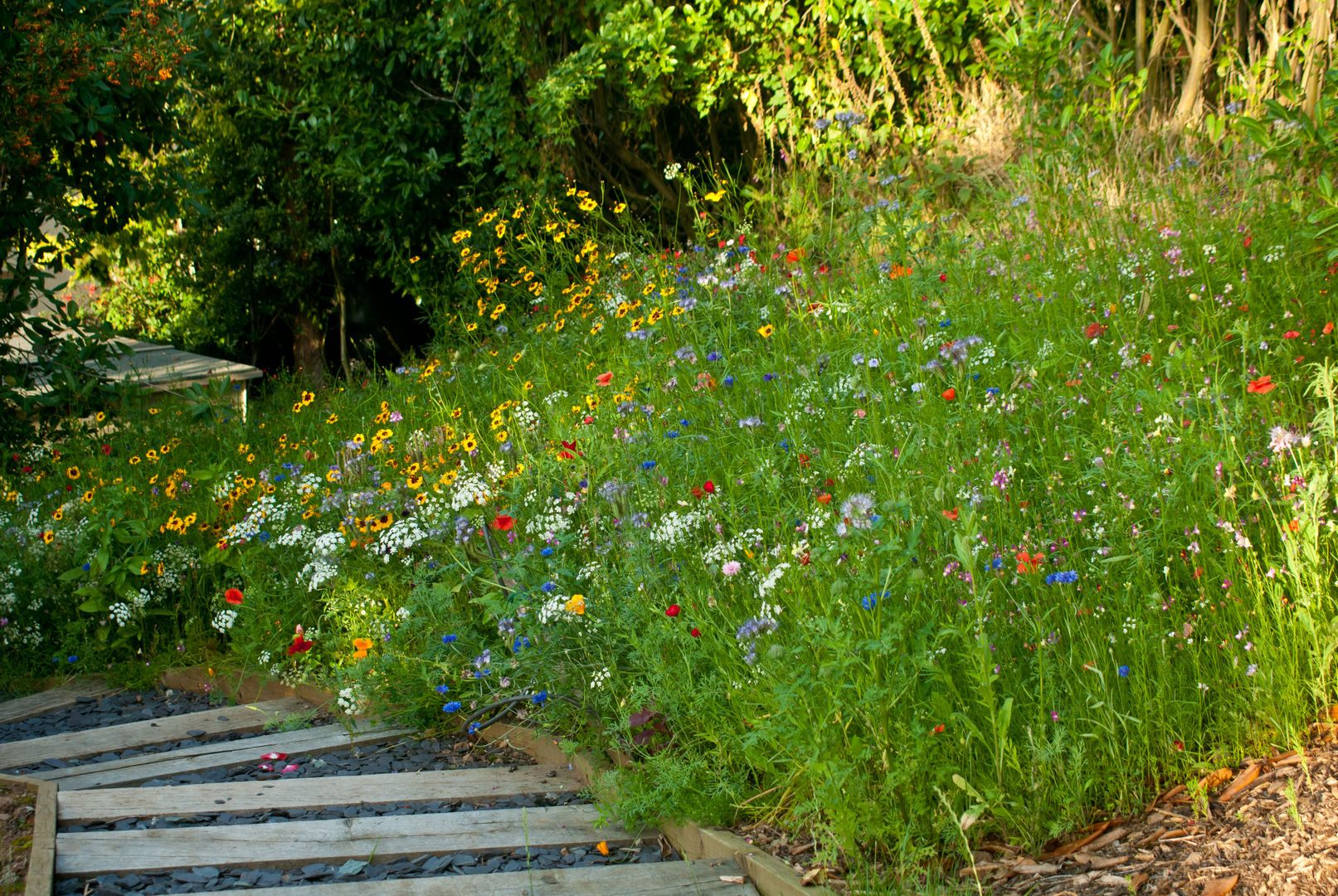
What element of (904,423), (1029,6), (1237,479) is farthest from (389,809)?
(1029,6)

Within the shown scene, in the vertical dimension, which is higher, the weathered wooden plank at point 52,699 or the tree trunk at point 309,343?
the weathered wooden plank at point 52,699

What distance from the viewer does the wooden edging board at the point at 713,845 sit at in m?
2.15

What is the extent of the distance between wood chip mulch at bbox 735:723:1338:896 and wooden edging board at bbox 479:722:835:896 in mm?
51

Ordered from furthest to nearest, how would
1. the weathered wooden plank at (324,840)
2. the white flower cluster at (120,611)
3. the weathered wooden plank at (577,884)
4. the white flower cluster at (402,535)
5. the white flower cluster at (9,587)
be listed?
1. the white flower cluster at (9,587)
2. the white flower cluster at (120,611)
3. the white flower cluster at (402,535)
4. the weathered wooden plank at (324,840)
5. the weathered wooden plank at (577,884)

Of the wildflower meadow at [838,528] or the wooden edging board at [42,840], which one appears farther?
the wooden edging board at [42,840]

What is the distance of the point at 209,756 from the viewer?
3.36 meters

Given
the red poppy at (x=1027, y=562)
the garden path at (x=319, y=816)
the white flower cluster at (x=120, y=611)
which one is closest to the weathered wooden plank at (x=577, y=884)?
the garden path at (x=319, y=816)

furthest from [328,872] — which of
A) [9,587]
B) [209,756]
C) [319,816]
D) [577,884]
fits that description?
[9,587]

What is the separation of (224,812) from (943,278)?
10.8 feet

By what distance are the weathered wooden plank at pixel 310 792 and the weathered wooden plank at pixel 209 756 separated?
0.23 m

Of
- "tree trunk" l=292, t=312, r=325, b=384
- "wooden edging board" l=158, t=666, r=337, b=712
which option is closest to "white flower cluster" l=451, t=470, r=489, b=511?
"wooden edging board" l=158, t=666, r=337, b=712

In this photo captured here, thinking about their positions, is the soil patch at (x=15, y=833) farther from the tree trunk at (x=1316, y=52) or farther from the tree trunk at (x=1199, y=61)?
the tree trunk at (x=1199, y=61)

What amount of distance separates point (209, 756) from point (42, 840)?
→ 0.83 m

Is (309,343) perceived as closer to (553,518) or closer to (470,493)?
(470,493)
